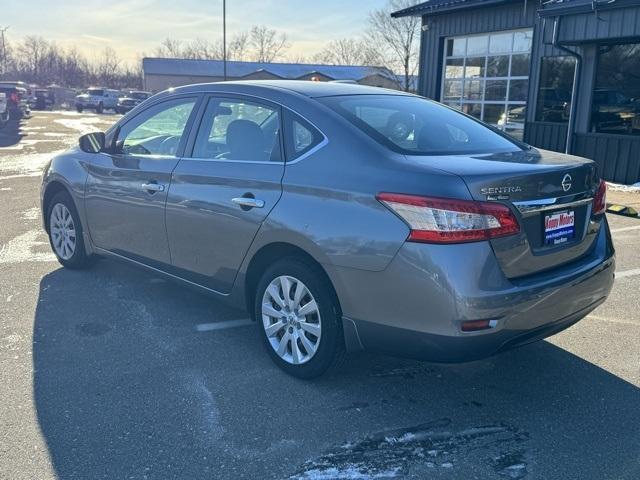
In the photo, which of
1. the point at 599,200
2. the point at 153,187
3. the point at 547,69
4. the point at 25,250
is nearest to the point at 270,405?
the point at 153,187

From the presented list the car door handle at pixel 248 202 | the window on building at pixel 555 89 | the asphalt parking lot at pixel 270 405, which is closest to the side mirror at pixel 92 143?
the asphalt parking lot at pixel 270 405

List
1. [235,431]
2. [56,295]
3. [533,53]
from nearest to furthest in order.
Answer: [235,431], [56,295], [533,53]

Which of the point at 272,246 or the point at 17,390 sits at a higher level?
the point at 272,246

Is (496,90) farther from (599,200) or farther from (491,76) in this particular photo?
(599,200)

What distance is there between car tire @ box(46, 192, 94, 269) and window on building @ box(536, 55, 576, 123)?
11.0 m

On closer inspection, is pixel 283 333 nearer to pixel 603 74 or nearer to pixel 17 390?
pixel 17 390

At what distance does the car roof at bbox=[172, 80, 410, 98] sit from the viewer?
12.9ft

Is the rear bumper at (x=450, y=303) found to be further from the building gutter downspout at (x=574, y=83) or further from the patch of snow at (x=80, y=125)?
the patch of snow at (x=80, y=125)

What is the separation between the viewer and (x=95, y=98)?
49812 mm

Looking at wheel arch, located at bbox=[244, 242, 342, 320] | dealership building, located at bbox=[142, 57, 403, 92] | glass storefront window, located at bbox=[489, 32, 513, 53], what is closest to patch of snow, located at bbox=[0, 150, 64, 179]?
wheel arch, located at bbox=[244, 242, 342, 320]

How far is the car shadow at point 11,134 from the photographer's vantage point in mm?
20450

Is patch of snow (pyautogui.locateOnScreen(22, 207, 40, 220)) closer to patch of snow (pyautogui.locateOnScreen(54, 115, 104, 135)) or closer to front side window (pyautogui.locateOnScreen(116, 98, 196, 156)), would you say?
front side window (pyautogui.locateOnScreen(116, 98, 196, 156))

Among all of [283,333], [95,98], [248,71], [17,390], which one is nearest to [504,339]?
[283,333]

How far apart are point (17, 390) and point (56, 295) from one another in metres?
1.72
